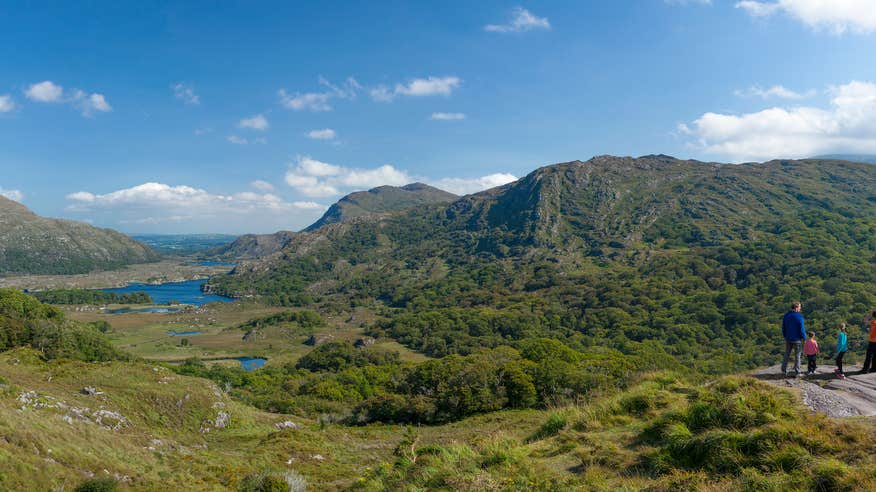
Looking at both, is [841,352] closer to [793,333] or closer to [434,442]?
[793,333]

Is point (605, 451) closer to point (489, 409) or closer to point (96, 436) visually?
point (96, 436)

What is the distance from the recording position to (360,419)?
185 ft

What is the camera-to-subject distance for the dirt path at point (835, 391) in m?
11.7

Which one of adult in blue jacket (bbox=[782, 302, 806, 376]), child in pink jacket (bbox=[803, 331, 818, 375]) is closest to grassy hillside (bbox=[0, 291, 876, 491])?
adult in blue jacket (bbox=[782, 302, 806, 376])

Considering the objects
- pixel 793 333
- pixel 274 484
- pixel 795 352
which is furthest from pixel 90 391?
pixel 793 333

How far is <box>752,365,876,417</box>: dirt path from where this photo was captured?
1170 cm

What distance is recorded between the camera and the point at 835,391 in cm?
1286

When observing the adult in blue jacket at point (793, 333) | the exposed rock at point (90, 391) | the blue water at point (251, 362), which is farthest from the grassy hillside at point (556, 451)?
the blue water at point (251, 362)

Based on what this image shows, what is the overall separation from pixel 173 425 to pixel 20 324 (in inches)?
2034

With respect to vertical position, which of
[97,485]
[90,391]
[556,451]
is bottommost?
[90,391]

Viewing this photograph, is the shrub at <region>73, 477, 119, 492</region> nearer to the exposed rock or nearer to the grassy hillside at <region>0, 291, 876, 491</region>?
the grassy hillside at <region>0, 291, 876, 491</region>

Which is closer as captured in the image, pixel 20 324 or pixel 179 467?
pixel 179 467

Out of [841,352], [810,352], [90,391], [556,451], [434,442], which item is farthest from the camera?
[90,391]

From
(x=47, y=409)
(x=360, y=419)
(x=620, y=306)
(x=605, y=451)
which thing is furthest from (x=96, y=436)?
(x=620, y=306)
